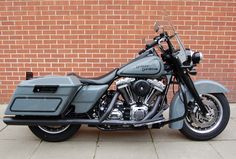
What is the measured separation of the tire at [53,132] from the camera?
368 cm

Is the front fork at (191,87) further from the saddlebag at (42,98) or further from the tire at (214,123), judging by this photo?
the saddlebag at (42,98)

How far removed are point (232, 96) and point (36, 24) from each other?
3.72 metres

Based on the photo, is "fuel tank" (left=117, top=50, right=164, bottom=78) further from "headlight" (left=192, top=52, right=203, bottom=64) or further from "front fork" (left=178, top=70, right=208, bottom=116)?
"headlight" (left=192, top=52, right=203, bottom=64)

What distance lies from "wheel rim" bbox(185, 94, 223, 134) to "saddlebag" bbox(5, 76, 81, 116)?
1.51 m

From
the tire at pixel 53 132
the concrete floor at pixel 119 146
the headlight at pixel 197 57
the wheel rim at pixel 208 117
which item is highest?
the headlight at pixel 197 57

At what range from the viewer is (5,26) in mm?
5012

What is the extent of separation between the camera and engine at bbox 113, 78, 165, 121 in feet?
11.3

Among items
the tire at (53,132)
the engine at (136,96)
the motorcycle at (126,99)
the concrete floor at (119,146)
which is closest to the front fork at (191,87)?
the motorcycle at (126,99)

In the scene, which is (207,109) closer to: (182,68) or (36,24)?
(182,68)

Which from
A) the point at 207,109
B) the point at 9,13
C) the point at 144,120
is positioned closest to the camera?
the point at 144,120

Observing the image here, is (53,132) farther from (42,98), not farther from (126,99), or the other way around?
(126,99)

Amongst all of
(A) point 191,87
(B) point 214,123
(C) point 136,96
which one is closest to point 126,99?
(C) point 136,96

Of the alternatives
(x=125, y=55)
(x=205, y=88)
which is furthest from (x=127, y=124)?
(x=125, y=55)

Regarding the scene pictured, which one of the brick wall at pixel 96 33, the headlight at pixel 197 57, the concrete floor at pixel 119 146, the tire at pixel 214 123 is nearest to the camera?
the concrete floor at pixel 119 146
